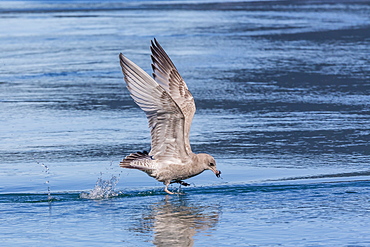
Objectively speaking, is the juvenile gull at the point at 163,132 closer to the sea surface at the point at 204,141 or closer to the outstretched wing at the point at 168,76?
the outstretched wing at the point at 168,76

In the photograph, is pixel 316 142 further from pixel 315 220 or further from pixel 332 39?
pixel 332 39

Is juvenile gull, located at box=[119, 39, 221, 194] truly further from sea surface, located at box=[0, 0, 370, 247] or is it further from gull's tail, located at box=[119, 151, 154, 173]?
sea surface, located at box=[0, 0, 370, 247]

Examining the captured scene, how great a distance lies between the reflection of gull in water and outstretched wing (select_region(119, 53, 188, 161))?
0.55 meters

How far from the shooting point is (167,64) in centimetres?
838

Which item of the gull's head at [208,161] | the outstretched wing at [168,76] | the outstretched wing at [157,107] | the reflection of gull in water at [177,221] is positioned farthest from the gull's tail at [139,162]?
the outstretched wing at [168,76]

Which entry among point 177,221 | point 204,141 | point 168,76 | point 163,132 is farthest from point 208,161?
point 204,141

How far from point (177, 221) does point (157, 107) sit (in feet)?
3.63

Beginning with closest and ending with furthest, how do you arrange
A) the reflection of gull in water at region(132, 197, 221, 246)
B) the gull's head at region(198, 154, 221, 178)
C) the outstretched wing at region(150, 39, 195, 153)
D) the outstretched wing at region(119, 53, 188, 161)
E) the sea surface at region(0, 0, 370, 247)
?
the reflection of gull in water at region(132, 197, 221, 246) < the sea surface at region(0, 0, 370, 247) < the outstretched wing at region(119, 53, 188, 161) < the gull's head at region(198, 154, 221, 178) < the outstretched wing at region(150, 39, 195, 153)

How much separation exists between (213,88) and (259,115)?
2.28 metres

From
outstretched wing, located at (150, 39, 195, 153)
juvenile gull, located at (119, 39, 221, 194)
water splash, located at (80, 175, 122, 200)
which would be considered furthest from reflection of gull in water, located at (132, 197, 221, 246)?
outstretched wing, located at (150, 39, 195, 153)

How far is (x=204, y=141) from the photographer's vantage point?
9.96 m

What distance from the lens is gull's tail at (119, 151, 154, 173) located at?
7.68m

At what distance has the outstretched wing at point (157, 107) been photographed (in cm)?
734

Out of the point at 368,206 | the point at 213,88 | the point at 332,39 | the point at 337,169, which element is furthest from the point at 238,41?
the point at 368,206
